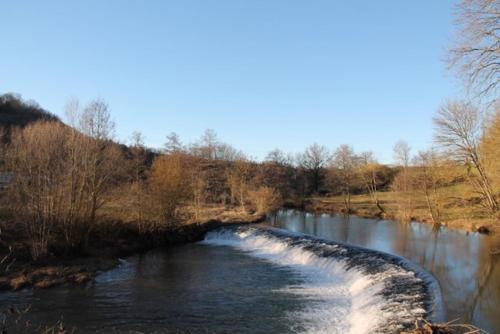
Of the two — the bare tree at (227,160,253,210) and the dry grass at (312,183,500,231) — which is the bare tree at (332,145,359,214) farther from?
the bare tree at (227,160,253,210)

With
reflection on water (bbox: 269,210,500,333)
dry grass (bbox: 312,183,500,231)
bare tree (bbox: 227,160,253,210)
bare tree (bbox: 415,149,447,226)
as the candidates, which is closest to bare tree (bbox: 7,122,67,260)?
reflection on water (bbox: 269,210,500,333)

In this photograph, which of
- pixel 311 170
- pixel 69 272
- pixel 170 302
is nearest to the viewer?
pixel 170 302

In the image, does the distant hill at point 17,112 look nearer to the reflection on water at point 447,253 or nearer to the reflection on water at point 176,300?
the reflection on water at point 447,253

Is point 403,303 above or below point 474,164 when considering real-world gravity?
below

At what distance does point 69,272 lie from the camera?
1669cm

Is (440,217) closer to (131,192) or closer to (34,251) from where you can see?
(131,192)

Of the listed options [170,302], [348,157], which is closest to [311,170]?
[348,157]

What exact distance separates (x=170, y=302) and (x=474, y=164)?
68.0 ft

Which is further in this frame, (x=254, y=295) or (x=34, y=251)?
(x=34, y=251)

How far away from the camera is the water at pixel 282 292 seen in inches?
450

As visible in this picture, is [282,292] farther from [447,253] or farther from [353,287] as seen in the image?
[447,253]

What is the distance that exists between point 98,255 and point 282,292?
10.5 metres

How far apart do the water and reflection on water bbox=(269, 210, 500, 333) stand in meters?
0.07

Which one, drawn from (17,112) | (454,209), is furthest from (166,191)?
(17,112)
